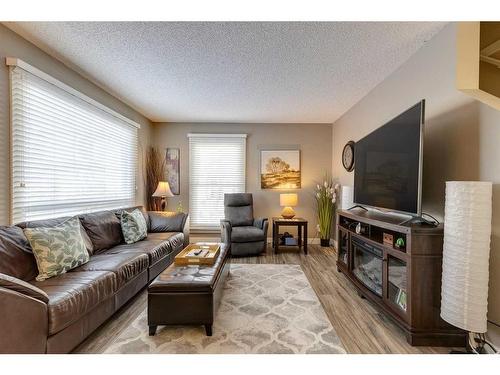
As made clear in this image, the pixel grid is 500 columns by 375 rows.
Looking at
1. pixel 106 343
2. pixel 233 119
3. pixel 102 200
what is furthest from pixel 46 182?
pixel 233 119

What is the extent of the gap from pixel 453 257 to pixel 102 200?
388cm

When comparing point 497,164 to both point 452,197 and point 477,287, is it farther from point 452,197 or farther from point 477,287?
point 477,287

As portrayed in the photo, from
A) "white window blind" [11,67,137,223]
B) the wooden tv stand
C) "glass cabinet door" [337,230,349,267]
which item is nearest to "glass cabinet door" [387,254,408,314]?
the wooden tv stand

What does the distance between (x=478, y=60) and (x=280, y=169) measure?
3.39 m

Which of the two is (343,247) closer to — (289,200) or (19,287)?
(289,200)

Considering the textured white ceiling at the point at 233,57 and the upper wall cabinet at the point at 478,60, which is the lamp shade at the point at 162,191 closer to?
the textured white ceiling at the point at 233,57

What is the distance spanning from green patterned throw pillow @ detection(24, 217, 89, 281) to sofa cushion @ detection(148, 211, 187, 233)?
5.46 ft

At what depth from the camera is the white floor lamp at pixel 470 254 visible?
1472 millimetres

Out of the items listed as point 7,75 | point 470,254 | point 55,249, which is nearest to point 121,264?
point 55,249

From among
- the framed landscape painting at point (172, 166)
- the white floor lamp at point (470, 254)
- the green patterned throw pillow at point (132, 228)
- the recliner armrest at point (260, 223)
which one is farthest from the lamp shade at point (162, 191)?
the white floor lamp at point (470, 254)

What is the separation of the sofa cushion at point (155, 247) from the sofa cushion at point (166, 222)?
20 cm

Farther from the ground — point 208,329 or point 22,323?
point 22,323

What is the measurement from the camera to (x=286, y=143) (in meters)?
5.00

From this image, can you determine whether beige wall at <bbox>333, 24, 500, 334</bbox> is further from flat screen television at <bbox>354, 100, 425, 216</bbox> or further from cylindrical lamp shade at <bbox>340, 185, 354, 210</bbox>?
cylindrical lamp shade at <bbox>340, 185, 354, 210</bbox>
